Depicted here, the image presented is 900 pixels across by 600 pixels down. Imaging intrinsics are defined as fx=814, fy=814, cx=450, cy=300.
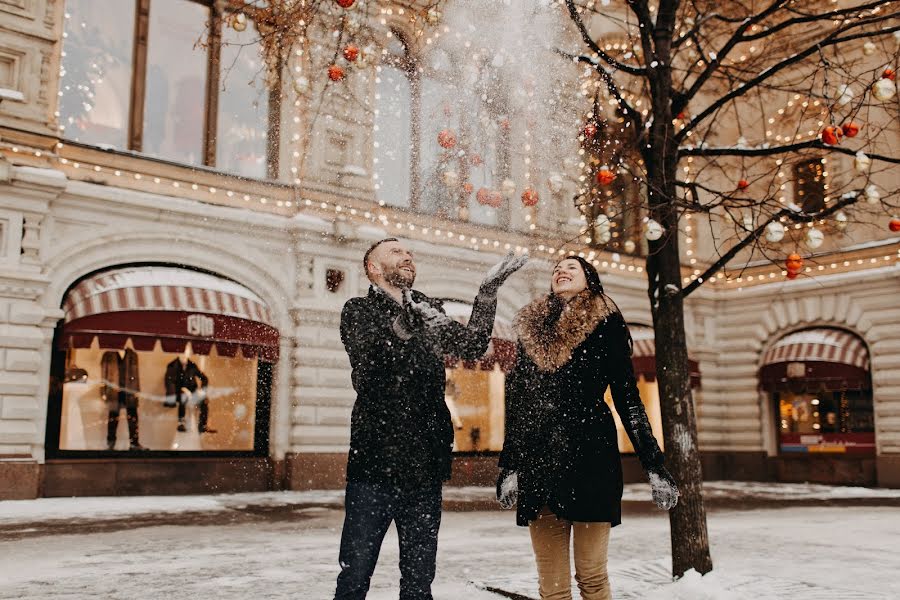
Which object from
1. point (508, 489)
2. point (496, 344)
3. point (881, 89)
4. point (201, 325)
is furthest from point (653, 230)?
point (496, 344)

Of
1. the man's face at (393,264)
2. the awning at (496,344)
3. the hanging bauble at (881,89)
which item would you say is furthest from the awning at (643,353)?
the man's face at (393,264)

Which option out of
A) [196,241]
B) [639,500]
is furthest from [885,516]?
[196,241]

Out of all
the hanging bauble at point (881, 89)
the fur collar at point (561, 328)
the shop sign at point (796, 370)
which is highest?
the hanging bauble at point (881, 89)

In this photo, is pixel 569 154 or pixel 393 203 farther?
pixel 569 154

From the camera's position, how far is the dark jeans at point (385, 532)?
3.35m

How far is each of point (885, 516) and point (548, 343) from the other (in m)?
9.21

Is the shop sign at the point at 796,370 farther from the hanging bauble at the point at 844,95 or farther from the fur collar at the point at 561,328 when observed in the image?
the fur collar at the point at 561,328

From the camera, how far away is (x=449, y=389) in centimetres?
1557

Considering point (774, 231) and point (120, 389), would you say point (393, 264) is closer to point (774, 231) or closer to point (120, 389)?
point (774, 231)

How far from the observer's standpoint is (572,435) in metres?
3.65

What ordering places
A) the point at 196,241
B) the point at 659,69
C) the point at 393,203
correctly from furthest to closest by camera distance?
the point at 393,203 → the point at 196,241 → the point at 659,69

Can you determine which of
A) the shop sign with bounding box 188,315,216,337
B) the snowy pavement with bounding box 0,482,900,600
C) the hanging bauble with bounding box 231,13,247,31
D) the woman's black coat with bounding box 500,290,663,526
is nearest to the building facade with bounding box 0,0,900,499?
the shop sign with bounding box 188,315,216,337

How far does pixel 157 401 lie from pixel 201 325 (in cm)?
178

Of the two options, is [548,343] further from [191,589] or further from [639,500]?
[639,500]
